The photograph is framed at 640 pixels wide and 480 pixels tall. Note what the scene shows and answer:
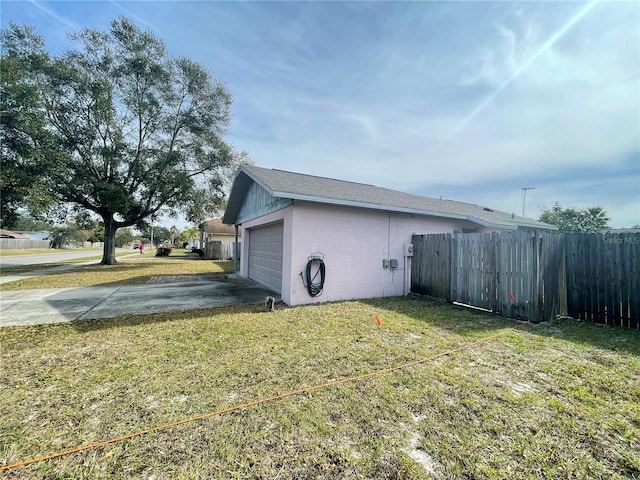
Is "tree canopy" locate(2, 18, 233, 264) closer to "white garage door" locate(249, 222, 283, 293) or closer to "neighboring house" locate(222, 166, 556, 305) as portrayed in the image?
"white garage door" locate(249, 222, 283, 293)

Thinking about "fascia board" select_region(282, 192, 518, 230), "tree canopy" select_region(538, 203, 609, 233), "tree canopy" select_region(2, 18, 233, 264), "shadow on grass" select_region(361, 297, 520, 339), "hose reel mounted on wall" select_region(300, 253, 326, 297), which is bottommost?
"shadow on grass" select_region(361, 297, 520, 339)

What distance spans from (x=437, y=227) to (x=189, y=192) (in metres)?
15.5

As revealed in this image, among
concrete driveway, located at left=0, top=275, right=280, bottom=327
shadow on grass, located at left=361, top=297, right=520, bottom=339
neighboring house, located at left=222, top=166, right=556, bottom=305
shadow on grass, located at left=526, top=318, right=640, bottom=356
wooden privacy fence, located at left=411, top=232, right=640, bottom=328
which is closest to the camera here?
shadow on grass, located at left=526, top=318, right=640, bottom=356

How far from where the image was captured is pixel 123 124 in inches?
655

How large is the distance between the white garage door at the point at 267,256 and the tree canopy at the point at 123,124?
9.16 meters

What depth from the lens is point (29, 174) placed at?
12.9 meters

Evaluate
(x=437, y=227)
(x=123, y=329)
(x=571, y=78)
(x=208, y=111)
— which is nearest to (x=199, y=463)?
(x=123, y=329)

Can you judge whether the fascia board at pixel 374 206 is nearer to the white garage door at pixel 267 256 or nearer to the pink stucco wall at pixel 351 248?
the pink stucco wall at pixel 351 248

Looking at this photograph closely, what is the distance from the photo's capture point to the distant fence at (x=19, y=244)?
35.7 metres

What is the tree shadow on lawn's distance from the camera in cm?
425

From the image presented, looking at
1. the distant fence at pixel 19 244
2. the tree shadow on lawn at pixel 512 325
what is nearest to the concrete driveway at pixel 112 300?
the tree shadow on lawn at pixel 512 325

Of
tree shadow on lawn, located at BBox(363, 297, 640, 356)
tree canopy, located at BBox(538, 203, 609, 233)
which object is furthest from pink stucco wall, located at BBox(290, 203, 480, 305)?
tree canopy, located at BBox(538, 203, 609, 233)

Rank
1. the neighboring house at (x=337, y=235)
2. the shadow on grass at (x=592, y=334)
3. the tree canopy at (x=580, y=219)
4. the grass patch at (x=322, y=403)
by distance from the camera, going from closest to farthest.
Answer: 1. the grass patch at (x=322, y=403)
2. the shadow on grass at (x=592, y=334)
3. the neighboring house at (x=337, y=235)
4. the tree canopy at (x=580, y=219)

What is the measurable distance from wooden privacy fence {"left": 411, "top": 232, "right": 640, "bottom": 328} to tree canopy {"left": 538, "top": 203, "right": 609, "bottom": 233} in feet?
68.8
